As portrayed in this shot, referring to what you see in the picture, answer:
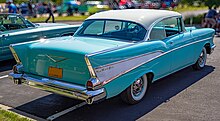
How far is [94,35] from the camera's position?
5203mm

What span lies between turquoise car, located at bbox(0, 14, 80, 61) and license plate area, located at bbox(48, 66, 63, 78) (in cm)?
321

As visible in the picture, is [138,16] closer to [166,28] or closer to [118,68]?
[166,28]

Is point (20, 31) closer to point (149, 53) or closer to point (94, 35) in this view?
point (94, 35)

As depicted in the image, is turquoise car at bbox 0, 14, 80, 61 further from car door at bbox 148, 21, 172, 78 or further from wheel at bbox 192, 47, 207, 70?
wheel at bbox 192, 47, 207, 70

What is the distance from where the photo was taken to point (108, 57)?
157 inches

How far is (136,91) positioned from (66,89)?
128 centimetres

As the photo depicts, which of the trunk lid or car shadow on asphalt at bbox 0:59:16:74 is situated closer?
the trunk lid

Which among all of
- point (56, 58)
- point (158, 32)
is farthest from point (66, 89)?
point (158, 32)

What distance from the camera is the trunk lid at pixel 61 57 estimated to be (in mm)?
4008

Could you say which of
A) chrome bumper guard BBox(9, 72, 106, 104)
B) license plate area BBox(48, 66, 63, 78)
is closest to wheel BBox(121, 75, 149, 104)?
chrome bumper guard BBox(9, 72, 106, 104)

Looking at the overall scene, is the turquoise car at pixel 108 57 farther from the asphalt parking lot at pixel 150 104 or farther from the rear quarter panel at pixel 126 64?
the asphalt parking lot at pixel 150 104

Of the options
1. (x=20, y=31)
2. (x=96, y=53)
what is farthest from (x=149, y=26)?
(x=20, y=31)

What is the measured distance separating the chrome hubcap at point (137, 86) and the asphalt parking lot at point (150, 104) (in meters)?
0.20

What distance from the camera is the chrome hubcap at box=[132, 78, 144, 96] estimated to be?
463cm
